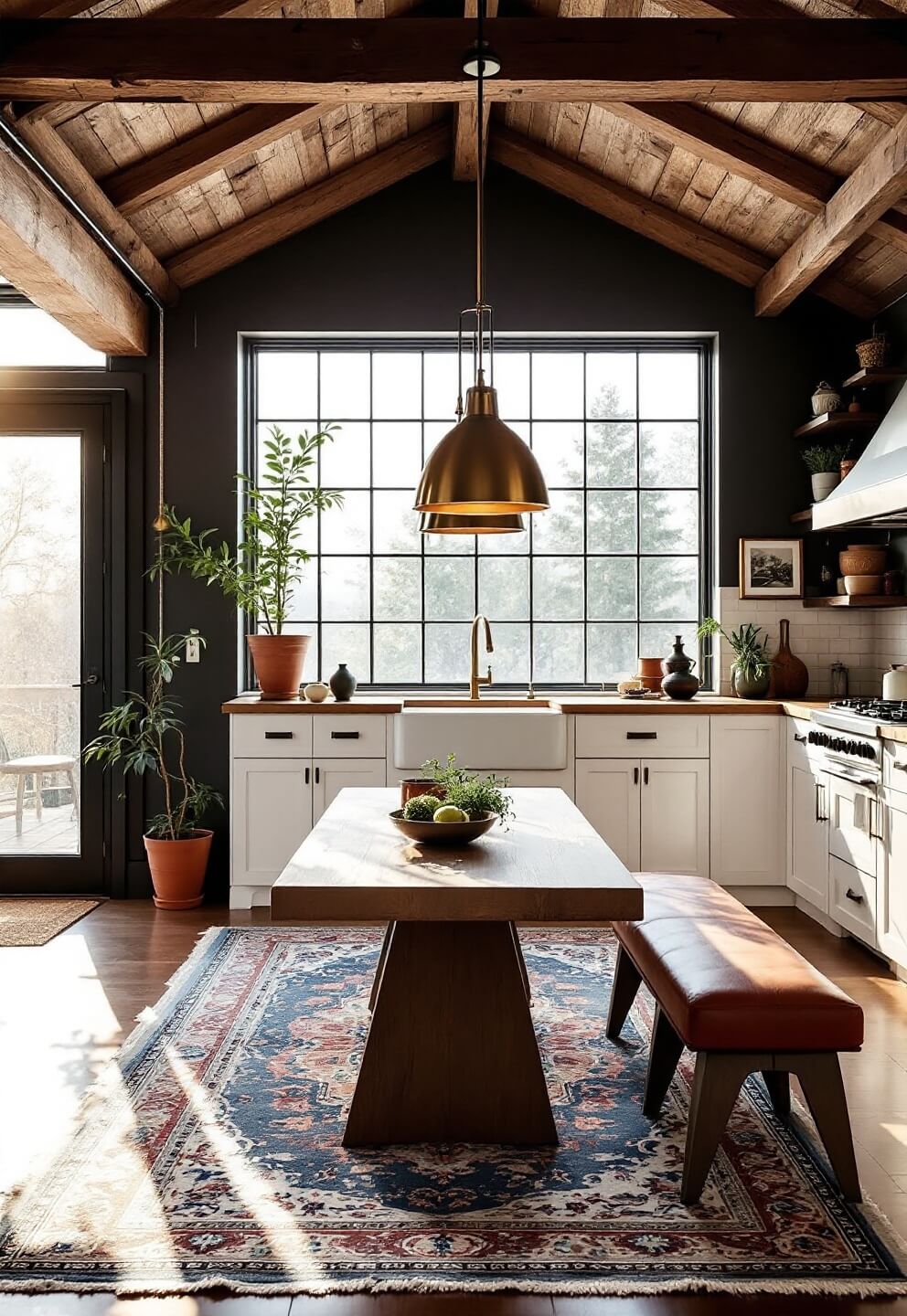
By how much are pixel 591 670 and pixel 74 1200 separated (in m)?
3.97

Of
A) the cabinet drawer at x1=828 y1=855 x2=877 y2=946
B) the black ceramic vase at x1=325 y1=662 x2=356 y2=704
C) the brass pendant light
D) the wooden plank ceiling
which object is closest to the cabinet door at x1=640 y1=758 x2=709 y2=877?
the cabinet drawer at x1=828 y1=855 x2=877 y2=946

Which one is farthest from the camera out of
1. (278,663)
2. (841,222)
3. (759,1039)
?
(278,663)

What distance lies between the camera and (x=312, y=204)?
5.50 metres

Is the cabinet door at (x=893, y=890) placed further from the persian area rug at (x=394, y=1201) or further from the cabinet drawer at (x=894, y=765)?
the persian area rug at (x=394, y=1201)

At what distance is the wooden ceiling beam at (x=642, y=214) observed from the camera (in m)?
5.47

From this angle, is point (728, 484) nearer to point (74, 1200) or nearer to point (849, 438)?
point (849, 438)

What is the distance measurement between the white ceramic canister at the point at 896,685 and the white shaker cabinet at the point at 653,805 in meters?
0.91

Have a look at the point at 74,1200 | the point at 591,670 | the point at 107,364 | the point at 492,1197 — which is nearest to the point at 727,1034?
the point at 492,1197

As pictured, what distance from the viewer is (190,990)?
13.1 ft

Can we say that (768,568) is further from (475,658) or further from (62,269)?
(62,269)

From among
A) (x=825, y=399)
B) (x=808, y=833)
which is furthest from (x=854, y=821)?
(x=825, y=399)

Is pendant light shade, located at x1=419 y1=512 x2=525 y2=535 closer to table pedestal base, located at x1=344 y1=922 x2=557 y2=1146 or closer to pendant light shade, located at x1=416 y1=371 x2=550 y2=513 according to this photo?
pendant light shade, located at x1=416 y1=371 x2=550 y2=513

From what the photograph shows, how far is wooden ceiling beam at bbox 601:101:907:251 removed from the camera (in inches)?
181

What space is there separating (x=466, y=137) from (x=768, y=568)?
259 centimetres
